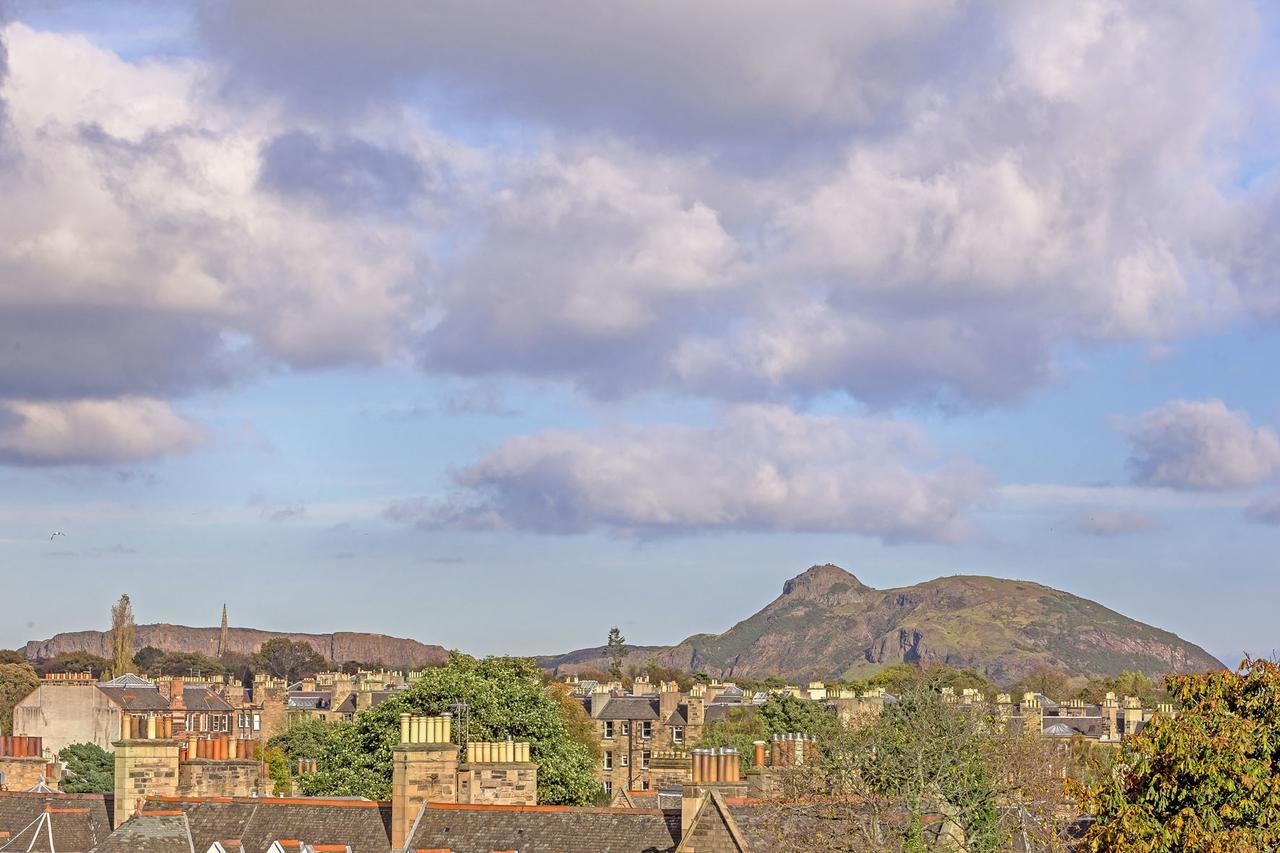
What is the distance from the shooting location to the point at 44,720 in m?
118

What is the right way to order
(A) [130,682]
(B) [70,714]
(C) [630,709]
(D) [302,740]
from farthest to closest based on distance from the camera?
(A) [130,682] < (C) [630,709] < (B) [70,714] < (D) [302,740]

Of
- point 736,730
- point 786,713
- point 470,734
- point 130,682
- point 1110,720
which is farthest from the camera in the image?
point 1110,720

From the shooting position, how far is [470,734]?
219 ft

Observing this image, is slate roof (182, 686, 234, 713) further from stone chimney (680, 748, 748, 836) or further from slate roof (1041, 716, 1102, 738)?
stone chimney (680, 748, 748, 836)

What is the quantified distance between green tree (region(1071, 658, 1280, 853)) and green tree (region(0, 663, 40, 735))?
118 m

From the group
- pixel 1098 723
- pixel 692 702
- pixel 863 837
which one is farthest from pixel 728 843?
pixel 1098 723

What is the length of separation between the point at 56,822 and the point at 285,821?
6.55 metres

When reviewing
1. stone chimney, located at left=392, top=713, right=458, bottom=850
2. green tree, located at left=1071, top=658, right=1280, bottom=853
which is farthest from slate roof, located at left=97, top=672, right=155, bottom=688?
green tree, located at left=1071, top=658, right=1280, bottom=853

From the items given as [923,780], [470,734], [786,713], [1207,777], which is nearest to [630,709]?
[786,713]

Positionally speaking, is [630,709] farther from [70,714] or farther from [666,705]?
[70,714]

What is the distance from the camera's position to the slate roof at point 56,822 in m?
39.9

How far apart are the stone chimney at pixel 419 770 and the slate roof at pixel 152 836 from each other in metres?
4.42

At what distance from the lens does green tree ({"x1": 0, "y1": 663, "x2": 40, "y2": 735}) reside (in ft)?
444

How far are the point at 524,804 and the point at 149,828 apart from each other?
851 centimetres
